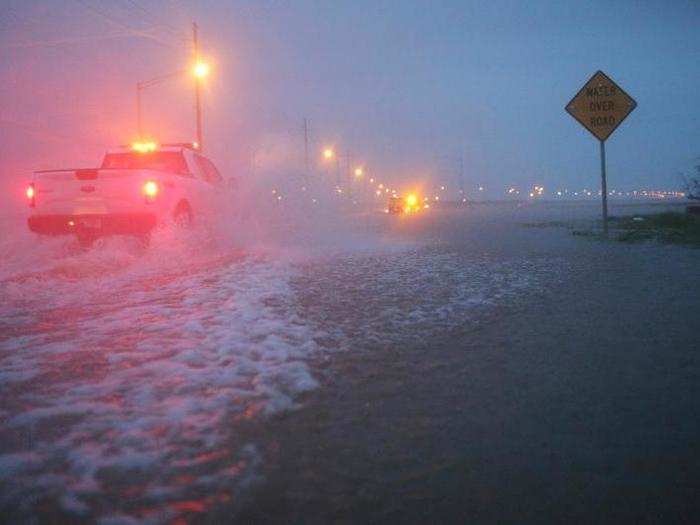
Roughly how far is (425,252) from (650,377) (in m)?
7.46

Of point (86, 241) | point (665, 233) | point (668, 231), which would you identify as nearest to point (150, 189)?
point (86, 241)

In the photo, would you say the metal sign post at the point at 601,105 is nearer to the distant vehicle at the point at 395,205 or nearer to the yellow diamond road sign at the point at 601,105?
the yellow diamond road sign at the point at 601,105

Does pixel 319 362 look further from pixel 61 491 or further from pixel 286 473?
pixel 61 491

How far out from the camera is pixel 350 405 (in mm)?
2785

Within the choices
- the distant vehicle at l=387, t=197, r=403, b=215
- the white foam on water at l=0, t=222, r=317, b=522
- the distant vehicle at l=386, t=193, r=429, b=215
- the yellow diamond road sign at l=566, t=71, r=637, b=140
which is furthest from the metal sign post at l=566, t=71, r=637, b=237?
the distant vehicle at l=387, t=197, r=403, b=215

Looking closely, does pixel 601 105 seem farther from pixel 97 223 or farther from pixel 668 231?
pixel 97 223

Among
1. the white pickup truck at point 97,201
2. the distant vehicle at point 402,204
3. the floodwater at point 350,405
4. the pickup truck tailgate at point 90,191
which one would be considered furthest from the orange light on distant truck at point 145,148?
the distant vehicle at point 402,204

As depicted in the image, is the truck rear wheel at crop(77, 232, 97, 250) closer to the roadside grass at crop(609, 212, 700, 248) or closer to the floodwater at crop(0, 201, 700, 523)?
the floodwater at crop(0, 201, 700, 523)

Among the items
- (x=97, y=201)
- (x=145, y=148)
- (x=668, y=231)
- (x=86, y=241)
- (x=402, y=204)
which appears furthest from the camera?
(x=402, y=204)

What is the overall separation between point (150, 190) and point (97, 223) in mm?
1054

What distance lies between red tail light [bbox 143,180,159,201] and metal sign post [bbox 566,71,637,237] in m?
9.75

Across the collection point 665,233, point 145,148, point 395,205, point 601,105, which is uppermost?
point 601,105

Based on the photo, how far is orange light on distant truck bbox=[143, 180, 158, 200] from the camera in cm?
946

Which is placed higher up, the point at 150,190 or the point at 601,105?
the point at 601,105
